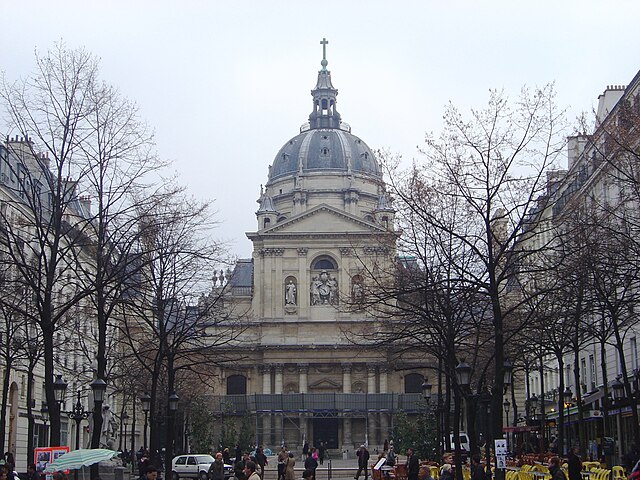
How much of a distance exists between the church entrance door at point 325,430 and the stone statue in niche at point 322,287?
36.7 feet

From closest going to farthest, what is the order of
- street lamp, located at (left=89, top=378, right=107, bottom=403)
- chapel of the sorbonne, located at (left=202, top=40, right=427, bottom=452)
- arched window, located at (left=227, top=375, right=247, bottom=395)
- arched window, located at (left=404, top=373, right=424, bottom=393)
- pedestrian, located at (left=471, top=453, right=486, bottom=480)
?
pedestrian, located at (left=471, top=453, right=486, bottom=480)
street lamp, located at (left=89, top=378, right=107, bottom=403)
chapel of the sorbonne, located at (left=202, top=40, right=427, bottom=452)
arched window, located at (left=404, top=373, right=424, bottom=393)
arched window, located at (left=227, top=375, right=247, bottom=395)

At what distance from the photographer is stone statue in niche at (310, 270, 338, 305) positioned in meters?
95.4

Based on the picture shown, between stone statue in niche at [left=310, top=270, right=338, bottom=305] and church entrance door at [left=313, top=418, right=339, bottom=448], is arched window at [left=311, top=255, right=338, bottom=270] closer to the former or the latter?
stone statue in niche at [left=310, top=270, right=338, bottom=305]

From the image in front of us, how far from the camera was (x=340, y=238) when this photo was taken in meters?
95.6

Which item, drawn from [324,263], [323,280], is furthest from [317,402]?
[324,263]

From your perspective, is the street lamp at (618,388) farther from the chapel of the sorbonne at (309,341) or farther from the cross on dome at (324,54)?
the cross on dome at (324,54)

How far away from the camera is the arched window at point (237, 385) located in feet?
314

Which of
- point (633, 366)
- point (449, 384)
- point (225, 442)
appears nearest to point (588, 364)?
point (633, 366)

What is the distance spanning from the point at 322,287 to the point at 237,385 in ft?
41.4

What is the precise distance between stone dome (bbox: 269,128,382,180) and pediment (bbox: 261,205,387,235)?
16876 mm

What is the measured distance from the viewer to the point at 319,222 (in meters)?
96.9

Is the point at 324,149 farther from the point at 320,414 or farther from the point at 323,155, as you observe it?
the point at 320,414

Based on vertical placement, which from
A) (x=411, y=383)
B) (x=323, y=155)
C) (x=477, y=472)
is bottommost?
(x=477, y=472)

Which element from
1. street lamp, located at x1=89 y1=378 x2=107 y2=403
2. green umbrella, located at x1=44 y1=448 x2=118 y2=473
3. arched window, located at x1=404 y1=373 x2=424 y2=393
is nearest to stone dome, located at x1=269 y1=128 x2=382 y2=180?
arched window, located at x1=404 y1=373 x2=424 y2=393
